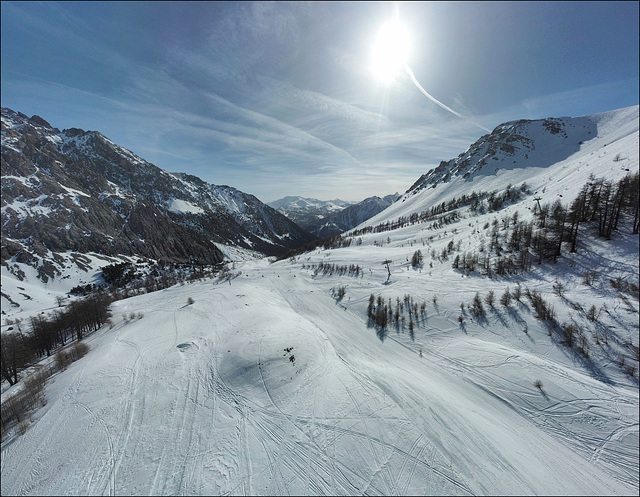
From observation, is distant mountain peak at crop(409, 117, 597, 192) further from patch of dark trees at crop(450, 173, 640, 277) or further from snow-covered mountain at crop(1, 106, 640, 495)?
snow-covered mountain at crop(1, 106, 640, 495)

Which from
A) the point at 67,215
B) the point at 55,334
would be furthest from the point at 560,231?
the point at 67,215

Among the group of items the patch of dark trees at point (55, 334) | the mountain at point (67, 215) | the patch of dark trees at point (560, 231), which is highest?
the mountain at point (67, 215)

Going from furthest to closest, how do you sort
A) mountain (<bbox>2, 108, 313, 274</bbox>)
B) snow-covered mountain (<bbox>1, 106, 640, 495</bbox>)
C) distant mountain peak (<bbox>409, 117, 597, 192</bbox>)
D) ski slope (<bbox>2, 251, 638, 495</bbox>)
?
distant mountain peak (<bbox>409, 117, 597, 192</bbox>) < mountain (<bbox>2, 108, 313, 274</bbox>) < snow-covered mountain (<bbox>1, 106, 640, 495</bbox>) < ski slope (<bbox>2, 251, 638, 495</bbox>)

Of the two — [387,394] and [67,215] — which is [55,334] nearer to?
[387,394]

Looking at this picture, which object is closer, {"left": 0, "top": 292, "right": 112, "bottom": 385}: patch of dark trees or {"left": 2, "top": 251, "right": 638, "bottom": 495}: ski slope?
{"left": 2, "top": 251, "right": 638, "bottom": 495}: ski slope

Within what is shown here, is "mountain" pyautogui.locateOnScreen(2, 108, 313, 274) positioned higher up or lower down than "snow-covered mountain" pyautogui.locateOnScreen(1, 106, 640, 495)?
higher up

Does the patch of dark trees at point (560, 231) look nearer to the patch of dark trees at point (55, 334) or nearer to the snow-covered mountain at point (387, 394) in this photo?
the snow-covered mountain at point (387, 394)

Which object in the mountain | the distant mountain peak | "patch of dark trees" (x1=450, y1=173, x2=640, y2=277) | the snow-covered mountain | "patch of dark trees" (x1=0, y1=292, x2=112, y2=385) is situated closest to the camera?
the snow-covered mountain

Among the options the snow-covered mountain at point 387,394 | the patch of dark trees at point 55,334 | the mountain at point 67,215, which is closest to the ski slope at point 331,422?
the snow-covered mountain at point 387,394

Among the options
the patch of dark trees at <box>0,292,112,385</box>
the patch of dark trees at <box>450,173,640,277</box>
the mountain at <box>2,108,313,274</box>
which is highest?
the mountain at <box>2,108,313,274</box>

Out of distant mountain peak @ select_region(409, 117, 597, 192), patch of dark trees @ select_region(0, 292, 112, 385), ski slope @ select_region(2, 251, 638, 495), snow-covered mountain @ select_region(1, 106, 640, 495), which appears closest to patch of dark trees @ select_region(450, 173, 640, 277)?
snow-covered mountain @ select_region(1, 106, 640, 495)
